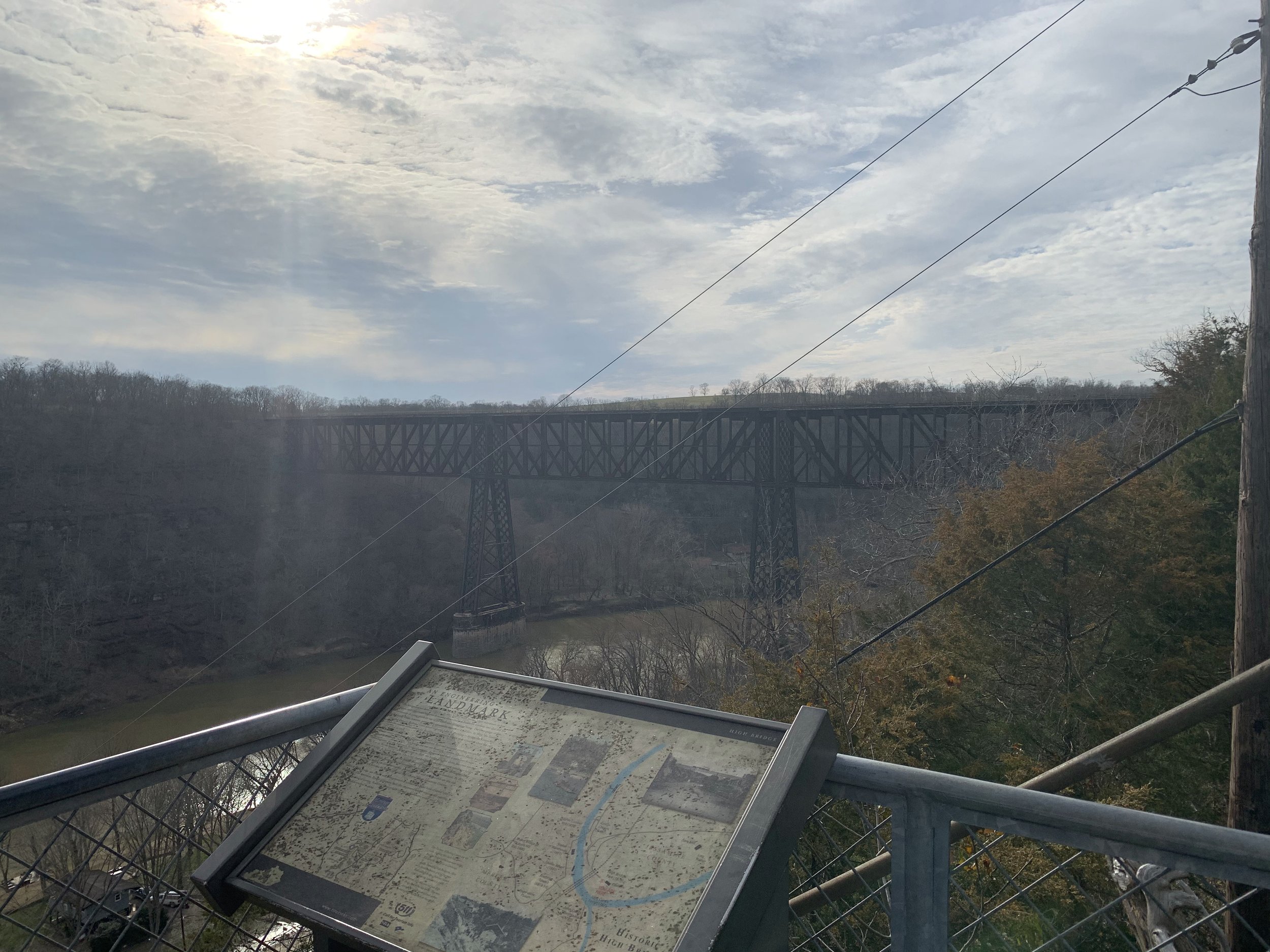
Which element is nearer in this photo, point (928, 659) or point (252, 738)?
point (252, 738)

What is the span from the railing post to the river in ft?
72.2

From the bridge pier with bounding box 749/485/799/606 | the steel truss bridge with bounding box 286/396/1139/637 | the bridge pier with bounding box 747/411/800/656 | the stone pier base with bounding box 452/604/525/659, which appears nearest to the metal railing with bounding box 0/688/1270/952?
the steel truss bridge with bounding box 286/396/1139/637

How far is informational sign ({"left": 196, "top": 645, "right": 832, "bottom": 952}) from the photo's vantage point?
170 centimetres

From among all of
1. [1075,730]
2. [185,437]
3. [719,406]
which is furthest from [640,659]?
[185,437]

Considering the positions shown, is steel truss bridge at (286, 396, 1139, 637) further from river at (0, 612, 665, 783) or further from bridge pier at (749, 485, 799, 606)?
river at (0, 612, 665, 783)

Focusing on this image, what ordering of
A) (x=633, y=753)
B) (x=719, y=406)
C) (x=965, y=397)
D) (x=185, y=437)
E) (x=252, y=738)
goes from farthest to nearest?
(x=185, y=437), (x=719, y=406), (x=965, y=397), (x=252, y=738), (x=633, y=753)

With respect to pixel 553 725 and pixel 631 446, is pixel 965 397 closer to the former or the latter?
→ pixel 631 446

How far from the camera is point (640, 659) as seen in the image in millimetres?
26750

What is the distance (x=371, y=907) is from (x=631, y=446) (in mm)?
26732

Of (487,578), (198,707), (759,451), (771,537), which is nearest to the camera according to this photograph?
(771,537)

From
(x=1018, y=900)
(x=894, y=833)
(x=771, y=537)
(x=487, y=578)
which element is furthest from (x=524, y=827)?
(x=487, y=578)

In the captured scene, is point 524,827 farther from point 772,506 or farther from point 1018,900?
point 772,506

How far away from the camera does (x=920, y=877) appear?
1768 mm

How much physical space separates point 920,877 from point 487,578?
32780 millimetres
